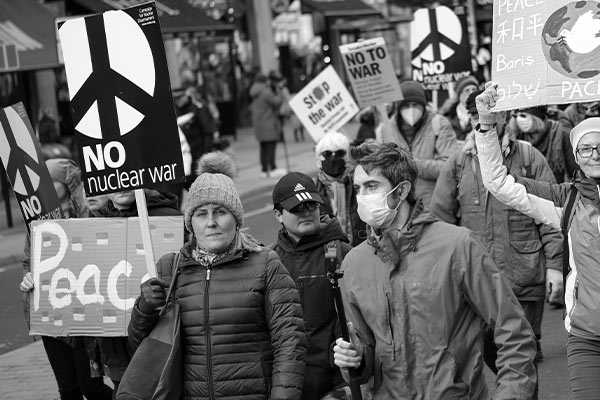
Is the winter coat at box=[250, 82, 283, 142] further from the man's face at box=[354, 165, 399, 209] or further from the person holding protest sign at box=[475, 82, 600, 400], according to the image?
the man's face at box=[354, 165, 399, 209]

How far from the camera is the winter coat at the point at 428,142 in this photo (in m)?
9.40

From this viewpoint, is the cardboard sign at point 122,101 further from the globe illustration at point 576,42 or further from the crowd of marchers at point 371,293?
the globe illustration at point 576,42

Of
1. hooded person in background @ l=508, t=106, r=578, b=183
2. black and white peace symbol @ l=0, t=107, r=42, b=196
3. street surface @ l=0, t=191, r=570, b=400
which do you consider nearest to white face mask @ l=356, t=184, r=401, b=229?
black and white peace symbol @ l=0, t=107, r=42, b=196

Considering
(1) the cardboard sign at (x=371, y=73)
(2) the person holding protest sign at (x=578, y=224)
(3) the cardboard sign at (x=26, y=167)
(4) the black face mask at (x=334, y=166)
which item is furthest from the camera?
(1) the cardboard sign at (x=371, y=73)

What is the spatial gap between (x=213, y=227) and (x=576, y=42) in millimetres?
1804

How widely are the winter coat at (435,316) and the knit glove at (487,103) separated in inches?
35.7

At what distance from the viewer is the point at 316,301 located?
18.7ft

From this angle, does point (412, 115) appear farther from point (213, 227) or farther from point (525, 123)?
point (213, 227)

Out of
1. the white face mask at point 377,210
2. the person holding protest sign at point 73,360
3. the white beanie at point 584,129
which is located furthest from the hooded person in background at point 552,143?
the white face mask at point 377,210

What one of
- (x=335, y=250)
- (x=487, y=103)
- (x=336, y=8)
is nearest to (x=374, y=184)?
(x=487, y=103)

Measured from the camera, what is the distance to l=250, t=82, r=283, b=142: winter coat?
2347 cm

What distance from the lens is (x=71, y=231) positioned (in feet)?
20.6

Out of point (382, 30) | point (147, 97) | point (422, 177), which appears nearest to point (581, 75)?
point (147, 97)

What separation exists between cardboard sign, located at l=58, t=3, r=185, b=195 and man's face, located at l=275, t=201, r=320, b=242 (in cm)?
65
